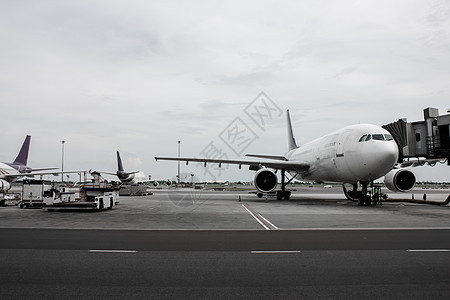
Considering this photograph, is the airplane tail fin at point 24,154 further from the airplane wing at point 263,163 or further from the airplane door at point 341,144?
the airplane door at point 341,144

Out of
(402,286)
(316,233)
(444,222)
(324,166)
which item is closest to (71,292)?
(402,286)

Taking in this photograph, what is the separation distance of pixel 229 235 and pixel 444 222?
8482 mm

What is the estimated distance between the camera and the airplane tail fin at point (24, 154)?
40.2 m

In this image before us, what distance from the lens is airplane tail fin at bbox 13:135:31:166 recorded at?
40.2 m

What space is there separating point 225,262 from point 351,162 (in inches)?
589

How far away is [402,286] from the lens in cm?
520

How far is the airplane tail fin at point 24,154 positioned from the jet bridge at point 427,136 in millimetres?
37695

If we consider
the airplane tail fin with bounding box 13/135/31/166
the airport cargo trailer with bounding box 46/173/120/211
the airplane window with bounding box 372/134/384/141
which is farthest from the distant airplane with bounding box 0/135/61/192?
the airplane window with bounding box 372/134/384/141

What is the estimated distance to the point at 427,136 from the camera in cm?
2286

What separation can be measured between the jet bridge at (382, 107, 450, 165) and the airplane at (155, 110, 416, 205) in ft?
6.32

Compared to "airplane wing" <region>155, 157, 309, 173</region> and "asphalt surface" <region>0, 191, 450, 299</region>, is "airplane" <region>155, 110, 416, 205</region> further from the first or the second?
"asphalt surface" <region>0, 191, 450, 299</region>

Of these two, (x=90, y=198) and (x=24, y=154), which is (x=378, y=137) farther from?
(x=24, y=154)

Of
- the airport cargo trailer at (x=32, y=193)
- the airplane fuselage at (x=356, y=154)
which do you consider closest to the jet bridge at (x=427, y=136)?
the airplane fuselage at (x=356, y=154)

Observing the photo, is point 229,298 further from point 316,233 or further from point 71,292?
point 316,233
